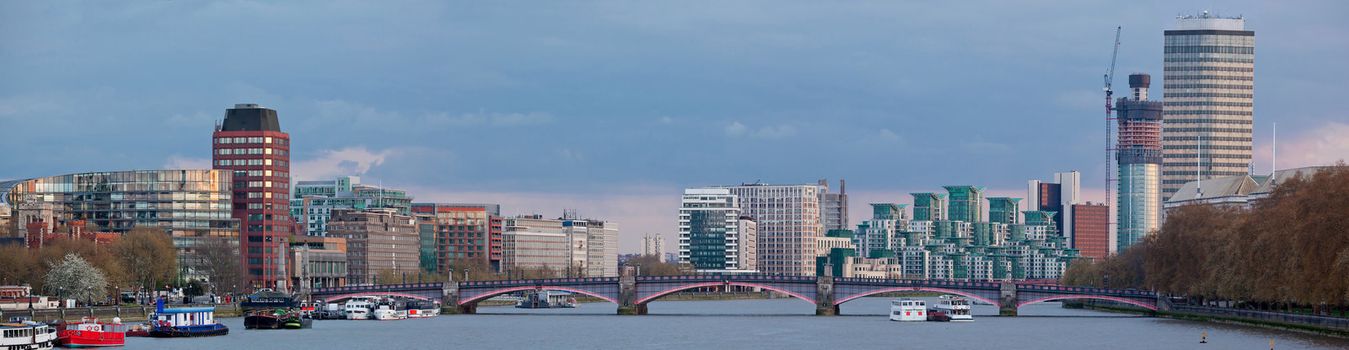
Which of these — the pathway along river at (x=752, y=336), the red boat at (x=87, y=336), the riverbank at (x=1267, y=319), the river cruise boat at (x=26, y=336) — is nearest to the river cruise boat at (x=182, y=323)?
the pathway along river at (x=752, y=336)

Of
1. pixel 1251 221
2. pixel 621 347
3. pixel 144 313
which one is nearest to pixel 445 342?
pixel 621 347

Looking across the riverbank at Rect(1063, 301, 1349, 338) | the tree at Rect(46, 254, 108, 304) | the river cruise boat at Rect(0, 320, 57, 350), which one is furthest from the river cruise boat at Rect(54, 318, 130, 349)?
the riverbank at Rect(1063, 301, 1349, 338)

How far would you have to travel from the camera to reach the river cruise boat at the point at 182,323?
152m

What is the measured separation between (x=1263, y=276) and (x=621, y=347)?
1870 inches

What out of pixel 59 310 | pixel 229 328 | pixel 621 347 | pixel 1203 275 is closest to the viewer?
pixel 621 347

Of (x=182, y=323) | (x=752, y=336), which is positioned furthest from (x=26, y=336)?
(x=752, y=336)

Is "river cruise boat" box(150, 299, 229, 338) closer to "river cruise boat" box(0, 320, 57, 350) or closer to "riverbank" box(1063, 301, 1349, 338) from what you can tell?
"river cruise boat" box(0, 320, 57, 350)

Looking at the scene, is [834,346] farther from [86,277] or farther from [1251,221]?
[86,277]

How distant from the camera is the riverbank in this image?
14175 cm

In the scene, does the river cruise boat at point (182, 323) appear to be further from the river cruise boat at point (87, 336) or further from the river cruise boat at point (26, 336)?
the river cruise boat at point (26, 336)

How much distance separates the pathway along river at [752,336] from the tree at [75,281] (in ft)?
38.4

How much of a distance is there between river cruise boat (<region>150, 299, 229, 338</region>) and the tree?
2687 centimetres

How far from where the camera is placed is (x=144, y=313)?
180 meters

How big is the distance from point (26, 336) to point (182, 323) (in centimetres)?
3170
